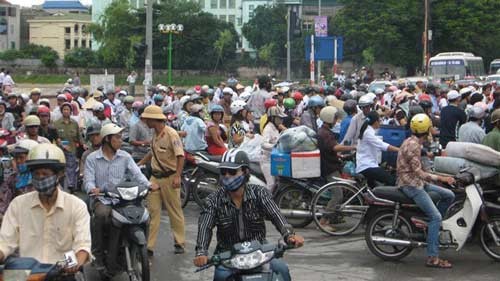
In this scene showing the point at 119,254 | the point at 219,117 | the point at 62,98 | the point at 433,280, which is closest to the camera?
the point at 119,254

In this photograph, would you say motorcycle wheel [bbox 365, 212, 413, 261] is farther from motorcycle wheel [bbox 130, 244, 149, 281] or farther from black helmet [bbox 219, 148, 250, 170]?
black helmet [bbox 219, 148, 250, 170]

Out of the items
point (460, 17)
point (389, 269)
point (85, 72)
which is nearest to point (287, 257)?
point (389, 269)

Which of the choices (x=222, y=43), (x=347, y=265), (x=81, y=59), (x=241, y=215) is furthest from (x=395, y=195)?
(x=81, y=59)

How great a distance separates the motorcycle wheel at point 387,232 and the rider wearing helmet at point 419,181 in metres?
0.29

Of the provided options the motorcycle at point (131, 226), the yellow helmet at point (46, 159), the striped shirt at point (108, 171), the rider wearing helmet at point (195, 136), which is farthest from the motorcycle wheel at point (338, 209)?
the yellow helmet at point (46, 159)

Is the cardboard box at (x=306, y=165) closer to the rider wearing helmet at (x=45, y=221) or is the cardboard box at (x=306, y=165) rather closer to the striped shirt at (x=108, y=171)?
the striped shirt at (x=108, y=171)

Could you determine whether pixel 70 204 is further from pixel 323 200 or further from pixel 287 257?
pixel 323 200

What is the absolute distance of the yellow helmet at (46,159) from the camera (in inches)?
221

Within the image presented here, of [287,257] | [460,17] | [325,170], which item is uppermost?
[460,17]

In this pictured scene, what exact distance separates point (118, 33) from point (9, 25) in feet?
195

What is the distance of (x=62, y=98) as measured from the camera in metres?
17.2

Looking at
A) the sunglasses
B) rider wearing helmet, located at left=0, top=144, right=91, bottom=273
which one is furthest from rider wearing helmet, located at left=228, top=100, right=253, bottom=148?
rider wearing helmet, located at left=0, top=144, right=91, bottom=273

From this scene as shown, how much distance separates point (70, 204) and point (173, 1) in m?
88.8

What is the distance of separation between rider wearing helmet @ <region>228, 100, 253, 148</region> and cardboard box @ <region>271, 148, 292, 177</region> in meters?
1.81
